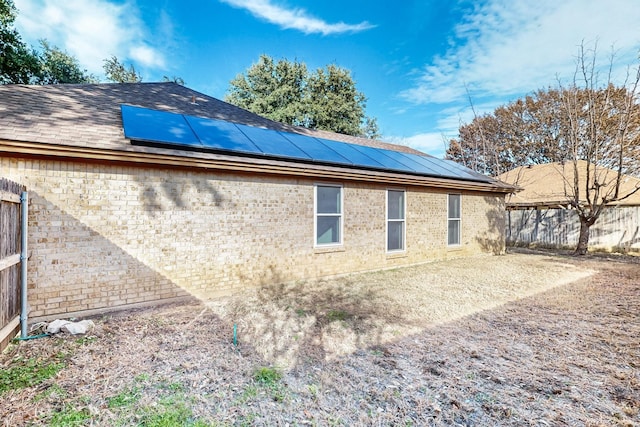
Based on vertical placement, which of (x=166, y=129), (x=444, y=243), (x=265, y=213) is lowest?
(x=444, y=243)

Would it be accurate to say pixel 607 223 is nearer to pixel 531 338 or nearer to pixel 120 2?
pixel 531 338

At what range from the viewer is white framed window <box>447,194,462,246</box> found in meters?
10.0

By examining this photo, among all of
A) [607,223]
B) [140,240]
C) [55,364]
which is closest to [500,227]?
[607,223]

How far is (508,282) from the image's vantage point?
22.8ft

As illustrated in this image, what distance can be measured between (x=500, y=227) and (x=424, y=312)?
8656 millimetres

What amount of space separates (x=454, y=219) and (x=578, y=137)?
8447 millimetres

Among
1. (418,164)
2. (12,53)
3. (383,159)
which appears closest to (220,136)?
(383,159)

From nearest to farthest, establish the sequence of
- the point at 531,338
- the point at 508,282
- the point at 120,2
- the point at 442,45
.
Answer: the point at 531,338, the point at 508,282, the point at 120,2, the point at 442,45

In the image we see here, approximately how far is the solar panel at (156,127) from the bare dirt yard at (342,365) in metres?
2.94

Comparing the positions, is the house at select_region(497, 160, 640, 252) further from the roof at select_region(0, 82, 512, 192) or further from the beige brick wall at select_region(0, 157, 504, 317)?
the beige brick wall at select_region(0, 157, 504, 317)

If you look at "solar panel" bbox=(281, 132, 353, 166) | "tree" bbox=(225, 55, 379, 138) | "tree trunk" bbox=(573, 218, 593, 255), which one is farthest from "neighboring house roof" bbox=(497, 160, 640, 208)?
"tree" bbox=(225, 55, 379, 138)

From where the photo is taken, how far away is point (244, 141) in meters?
6.53

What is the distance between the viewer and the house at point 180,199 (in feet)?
14.6

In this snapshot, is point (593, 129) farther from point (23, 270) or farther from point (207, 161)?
point (23, 270)
